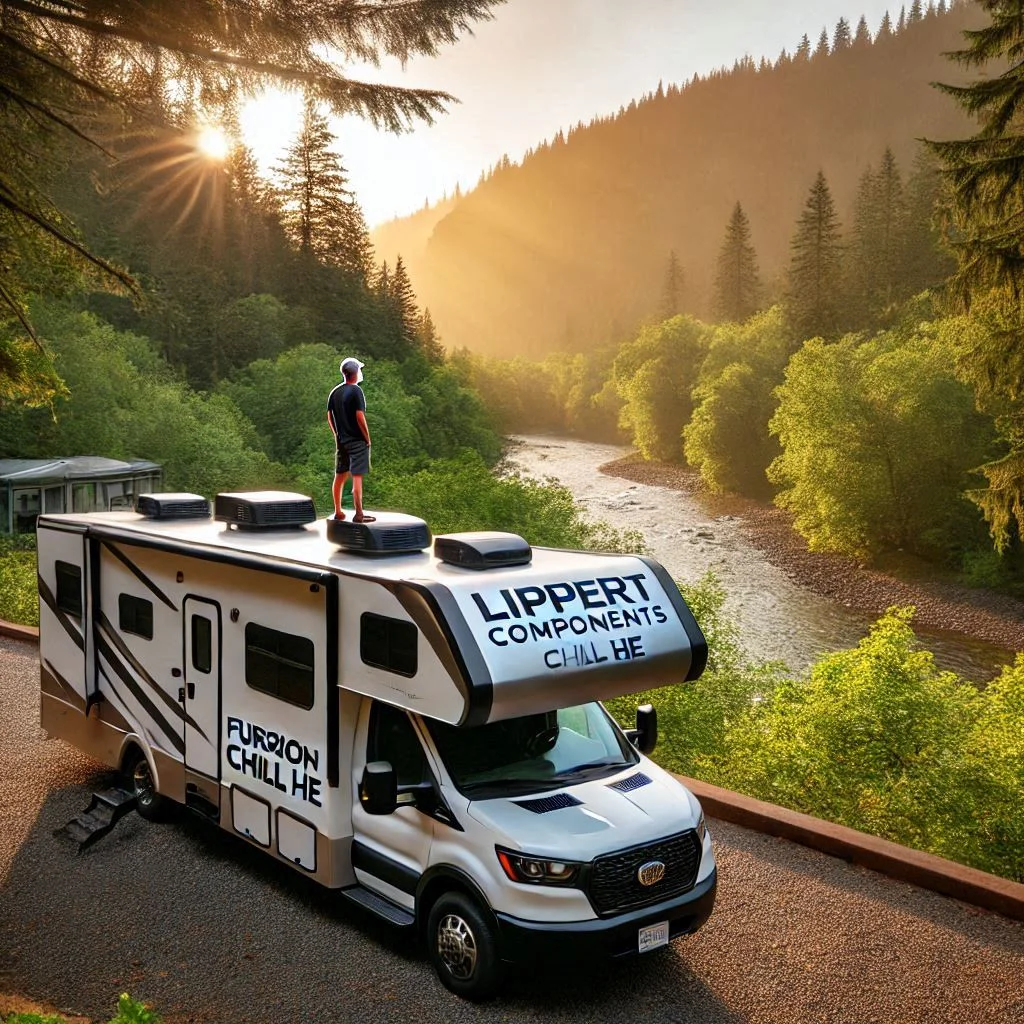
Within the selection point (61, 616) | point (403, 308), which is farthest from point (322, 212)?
point (61, 616)

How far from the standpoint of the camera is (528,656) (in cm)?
636

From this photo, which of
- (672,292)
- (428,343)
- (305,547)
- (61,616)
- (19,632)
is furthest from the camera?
(672,292)

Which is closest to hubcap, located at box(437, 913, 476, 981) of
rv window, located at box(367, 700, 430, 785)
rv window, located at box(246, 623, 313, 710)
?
rv window, located at box(367, 700, 430, 785)

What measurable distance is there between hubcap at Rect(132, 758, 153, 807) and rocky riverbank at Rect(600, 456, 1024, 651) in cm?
2832

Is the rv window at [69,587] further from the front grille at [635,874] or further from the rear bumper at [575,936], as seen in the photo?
the front grille at [635,874]

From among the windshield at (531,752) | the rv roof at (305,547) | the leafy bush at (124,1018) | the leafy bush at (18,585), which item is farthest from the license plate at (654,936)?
the leafy bush at (18,585)

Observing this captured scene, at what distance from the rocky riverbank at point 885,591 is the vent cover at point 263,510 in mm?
27905

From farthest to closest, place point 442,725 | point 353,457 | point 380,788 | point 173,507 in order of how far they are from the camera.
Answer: point 173,507 → point 353,457 → point 442,725 → point 380,788

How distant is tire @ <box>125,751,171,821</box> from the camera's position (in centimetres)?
950

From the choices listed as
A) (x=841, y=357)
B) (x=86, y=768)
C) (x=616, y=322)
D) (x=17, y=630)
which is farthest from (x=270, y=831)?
(x=616, y=322)

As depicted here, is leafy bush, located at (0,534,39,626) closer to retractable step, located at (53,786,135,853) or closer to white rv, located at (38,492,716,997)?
retractable step, located at (53,786,135,853)

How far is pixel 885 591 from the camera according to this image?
121ft

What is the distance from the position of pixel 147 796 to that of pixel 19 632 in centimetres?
898

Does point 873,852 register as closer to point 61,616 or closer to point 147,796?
point 147,796
